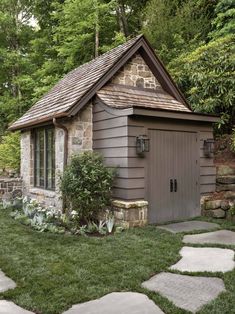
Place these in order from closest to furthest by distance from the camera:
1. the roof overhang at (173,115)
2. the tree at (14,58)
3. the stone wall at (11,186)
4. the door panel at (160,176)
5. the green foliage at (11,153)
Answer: the roof overhang at (173,115) < the door panel at (160,176) < the stone wall at (11,186) < the green foliage at (11,153) < the tree at (14,58)

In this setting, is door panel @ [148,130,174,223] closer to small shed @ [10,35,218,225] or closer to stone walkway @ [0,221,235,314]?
small shed @ [10,35,218,225]

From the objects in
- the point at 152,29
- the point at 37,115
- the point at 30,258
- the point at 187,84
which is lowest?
the point at 30,258

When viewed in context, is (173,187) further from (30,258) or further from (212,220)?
(30,258)

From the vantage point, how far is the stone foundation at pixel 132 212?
685 centimetres

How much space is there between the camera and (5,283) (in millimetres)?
4008

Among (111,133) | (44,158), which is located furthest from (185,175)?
(44,158)

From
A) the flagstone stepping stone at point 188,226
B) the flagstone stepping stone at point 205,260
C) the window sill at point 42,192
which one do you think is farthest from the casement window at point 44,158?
the flagstone stepping stone at point 205,260

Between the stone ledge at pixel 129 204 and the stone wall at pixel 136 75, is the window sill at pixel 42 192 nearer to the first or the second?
the stone ledge at pixel 129 204

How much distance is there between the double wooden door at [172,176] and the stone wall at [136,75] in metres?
2.00

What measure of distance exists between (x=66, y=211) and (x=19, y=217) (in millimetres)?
1101

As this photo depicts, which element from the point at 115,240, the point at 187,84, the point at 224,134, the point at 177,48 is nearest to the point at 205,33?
the point at 177,48

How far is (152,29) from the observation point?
588 inches

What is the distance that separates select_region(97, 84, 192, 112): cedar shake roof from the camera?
789 cm

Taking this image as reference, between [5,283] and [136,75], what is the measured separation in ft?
20.7
